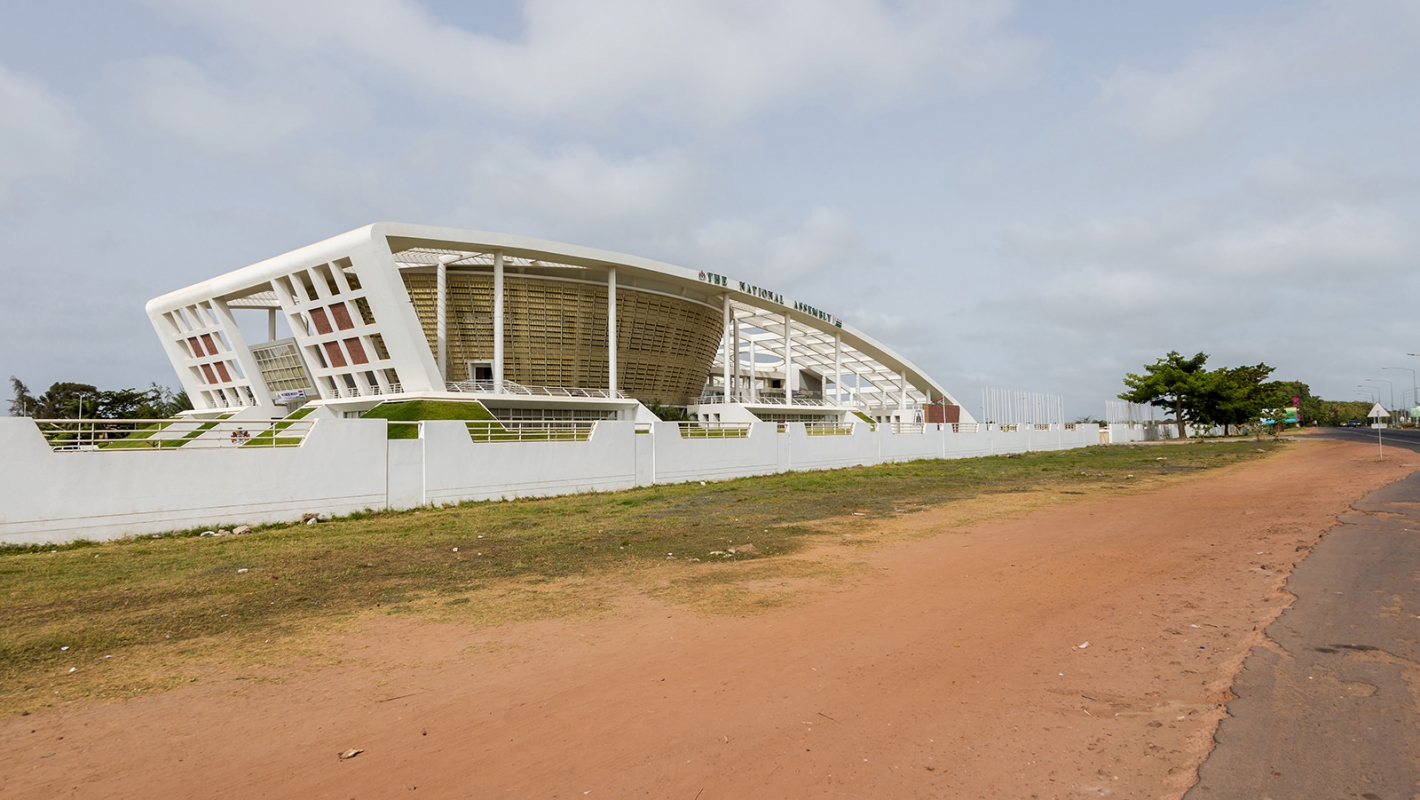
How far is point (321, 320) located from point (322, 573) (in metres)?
37.9

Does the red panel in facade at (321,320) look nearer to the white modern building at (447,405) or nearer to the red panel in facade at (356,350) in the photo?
the white modern building at (447,405)

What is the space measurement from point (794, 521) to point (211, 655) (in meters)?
9.28

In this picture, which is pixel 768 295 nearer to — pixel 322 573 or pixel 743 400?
pixel 743 400

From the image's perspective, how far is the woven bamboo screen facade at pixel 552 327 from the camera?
43.7m

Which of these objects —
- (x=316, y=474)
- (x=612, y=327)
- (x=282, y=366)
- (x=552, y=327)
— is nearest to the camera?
(x=316, y=474)

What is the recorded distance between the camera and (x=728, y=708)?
438 cm

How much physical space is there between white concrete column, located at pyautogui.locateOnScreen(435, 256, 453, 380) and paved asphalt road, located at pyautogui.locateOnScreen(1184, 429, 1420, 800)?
39.4 metres

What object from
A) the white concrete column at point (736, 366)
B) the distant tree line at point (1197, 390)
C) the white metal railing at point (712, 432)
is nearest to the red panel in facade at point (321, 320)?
the white metal railing at point (712, 432)

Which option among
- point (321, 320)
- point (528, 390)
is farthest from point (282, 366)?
point (528, 390)

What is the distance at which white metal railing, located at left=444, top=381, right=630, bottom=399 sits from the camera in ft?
134

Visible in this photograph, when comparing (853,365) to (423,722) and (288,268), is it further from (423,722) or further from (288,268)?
(423,722)

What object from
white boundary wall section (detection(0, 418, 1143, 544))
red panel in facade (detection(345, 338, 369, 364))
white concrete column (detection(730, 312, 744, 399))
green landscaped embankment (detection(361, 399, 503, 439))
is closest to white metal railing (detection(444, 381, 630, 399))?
green landscaped embankment (detection(361, 399, 503, 439))

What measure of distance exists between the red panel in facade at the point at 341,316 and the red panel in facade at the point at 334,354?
1.24 m

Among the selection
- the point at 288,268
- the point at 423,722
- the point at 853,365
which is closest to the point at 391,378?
the point at 288,268
